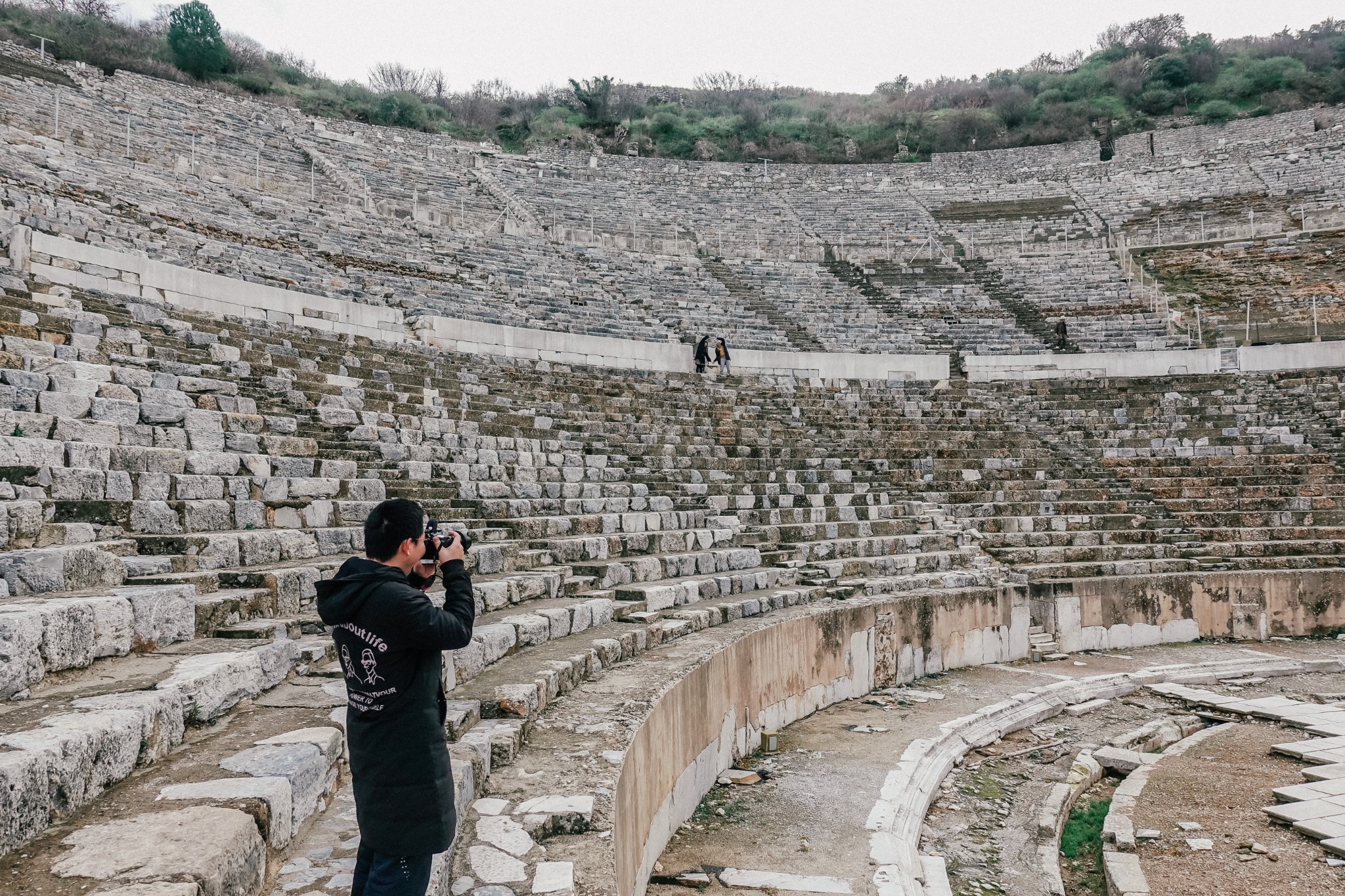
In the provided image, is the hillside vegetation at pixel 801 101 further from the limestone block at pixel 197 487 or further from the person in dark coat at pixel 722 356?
the limestone block at pixel 197 487

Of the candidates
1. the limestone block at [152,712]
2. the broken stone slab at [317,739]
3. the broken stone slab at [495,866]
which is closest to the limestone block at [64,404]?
the limestone block at [152,712]

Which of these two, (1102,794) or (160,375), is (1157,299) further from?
(160,375)

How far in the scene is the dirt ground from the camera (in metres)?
4.45

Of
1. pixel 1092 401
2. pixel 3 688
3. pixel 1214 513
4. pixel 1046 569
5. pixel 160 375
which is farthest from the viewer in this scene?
pixel 1092 401

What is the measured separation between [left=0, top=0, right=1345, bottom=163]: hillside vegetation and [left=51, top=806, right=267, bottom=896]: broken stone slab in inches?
1340

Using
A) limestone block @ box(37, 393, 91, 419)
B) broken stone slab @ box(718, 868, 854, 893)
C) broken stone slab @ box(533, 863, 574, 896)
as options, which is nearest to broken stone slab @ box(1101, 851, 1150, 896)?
broken stone slab @ box(718, 868, 854, 893)

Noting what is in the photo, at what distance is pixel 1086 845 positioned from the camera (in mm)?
5406

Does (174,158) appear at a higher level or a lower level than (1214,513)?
higher

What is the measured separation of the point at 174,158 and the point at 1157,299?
23.0 m

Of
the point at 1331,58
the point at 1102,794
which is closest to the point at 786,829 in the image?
the point at 1102,794

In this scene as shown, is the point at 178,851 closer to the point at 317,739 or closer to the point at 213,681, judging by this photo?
the point at 317,739

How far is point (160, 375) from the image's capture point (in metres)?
7.74

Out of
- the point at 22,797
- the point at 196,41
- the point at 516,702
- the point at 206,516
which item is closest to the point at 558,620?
the point at 516,702

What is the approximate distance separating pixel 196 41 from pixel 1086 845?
38.0 m
